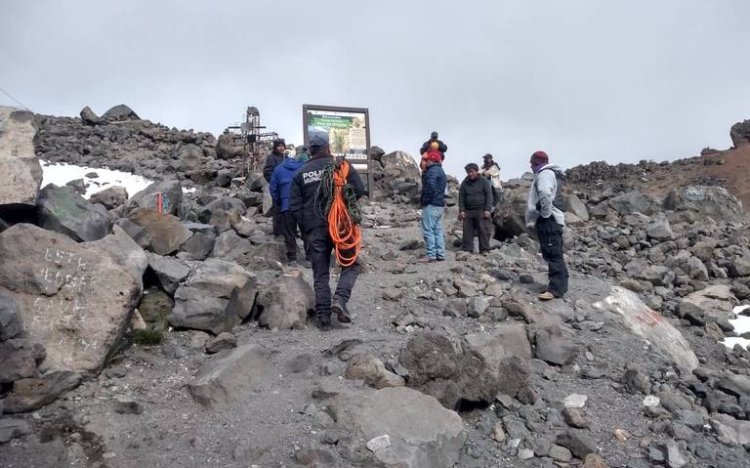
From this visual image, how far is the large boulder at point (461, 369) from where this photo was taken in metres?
4.91

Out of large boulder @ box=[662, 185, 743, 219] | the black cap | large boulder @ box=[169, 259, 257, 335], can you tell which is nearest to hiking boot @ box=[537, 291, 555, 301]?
the black cap

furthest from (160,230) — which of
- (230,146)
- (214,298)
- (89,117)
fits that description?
(89,117)

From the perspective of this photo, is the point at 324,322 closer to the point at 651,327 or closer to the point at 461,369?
the point at 461,369

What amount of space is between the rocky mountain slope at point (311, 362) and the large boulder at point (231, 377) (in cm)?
2

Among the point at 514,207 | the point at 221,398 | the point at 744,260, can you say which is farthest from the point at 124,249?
the point at 744,260

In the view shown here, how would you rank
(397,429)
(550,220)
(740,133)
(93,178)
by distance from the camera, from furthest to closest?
(740,133)
(93,178)
(550,220)
(397,429)

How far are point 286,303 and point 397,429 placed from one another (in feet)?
7.68

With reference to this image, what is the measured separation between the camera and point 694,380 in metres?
5.90

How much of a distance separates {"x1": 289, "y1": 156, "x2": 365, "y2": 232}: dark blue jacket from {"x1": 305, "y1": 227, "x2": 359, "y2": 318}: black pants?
115mm

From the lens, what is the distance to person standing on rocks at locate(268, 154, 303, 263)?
8.95m

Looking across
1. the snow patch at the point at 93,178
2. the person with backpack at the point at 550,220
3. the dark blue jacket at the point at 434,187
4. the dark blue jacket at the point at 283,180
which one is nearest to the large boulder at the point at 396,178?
the snow patch at the point at 93,178

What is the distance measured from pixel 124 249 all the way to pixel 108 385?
162 cm

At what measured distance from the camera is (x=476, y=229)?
421 inches

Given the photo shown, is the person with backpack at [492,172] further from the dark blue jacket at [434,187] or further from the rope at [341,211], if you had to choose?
the rope at [341,211]
